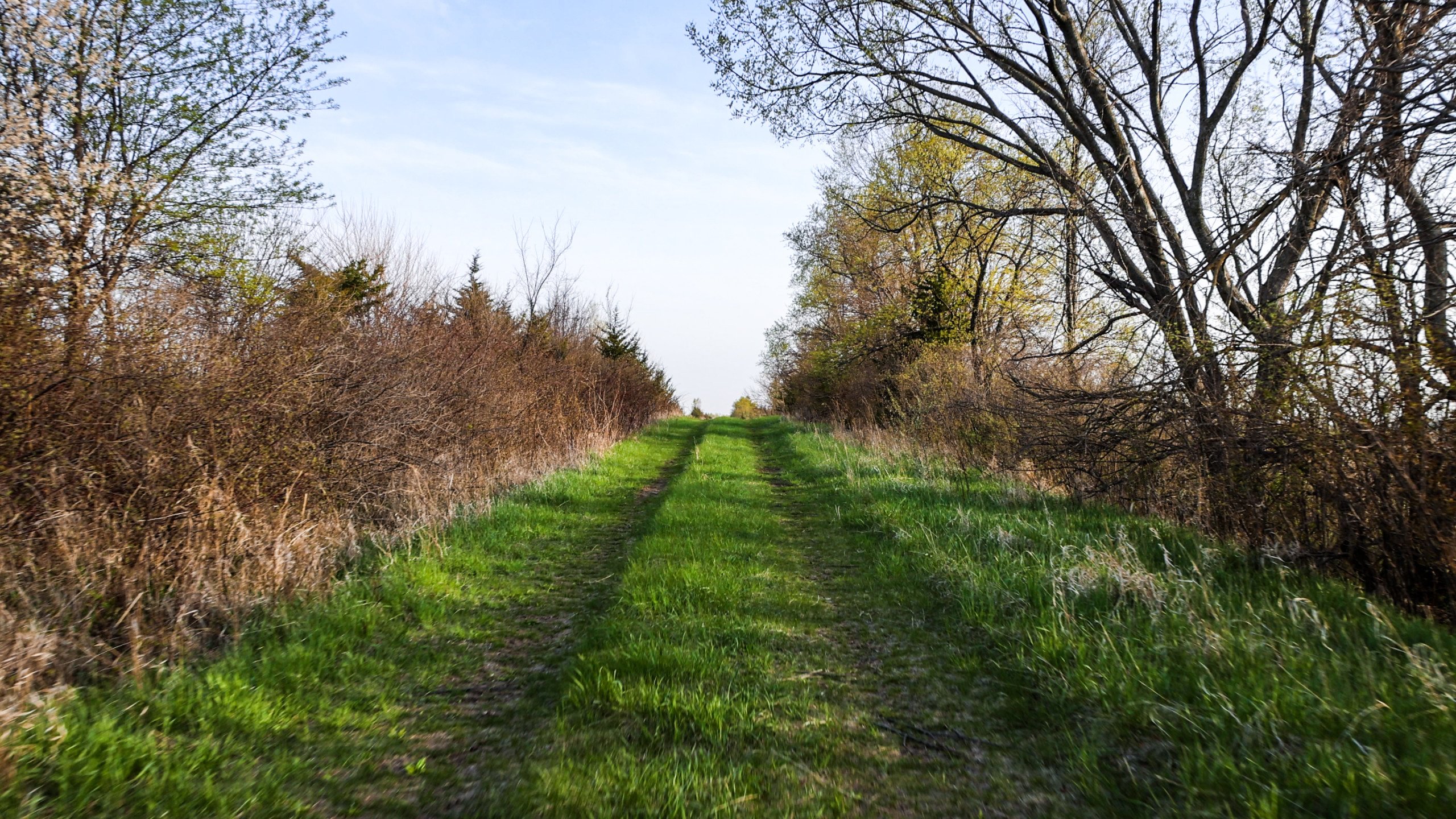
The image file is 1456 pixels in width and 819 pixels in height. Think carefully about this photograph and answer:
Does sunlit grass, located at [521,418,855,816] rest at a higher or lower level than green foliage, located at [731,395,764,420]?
lower

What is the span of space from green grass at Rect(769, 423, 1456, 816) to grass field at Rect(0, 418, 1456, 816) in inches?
0.6

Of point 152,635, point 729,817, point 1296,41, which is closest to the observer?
point 729,817

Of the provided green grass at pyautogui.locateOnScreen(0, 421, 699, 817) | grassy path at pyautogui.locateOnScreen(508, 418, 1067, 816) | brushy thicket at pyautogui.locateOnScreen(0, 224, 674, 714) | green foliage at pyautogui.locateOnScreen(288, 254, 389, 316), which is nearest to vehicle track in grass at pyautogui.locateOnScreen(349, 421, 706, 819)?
green grass at pyautogui.locateOnScreen(0, 421, 699, 817)

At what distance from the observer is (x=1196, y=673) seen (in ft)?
11.5

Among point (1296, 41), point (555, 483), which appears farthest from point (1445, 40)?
point (555, 483)

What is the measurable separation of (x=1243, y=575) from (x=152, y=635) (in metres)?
7.14

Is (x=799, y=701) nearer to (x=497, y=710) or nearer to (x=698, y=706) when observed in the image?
(x=698, y=706)

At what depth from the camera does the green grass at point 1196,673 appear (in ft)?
8.78

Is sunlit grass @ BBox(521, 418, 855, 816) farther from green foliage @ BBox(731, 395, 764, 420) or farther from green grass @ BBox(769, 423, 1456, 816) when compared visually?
green foliage @ BBox(731, 395, 764, 420)

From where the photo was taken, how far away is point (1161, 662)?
3746 millimetres

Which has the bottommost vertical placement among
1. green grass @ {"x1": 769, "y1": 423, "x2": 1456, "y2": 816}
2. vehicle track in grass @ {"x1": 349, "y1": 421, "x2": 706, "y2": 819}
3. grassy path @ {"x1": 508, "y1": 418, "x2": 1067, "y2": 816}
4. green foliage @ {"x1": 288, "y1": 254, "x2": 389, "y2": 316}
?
vehicle track in grass @ {"x1": 349, "y1": 421, "x2": 706, "y2": 819}

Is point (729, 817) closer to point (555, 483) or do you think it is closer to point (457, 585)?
point (457, 585)

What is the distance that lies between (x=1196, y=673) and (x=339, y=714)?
4364 millimetres

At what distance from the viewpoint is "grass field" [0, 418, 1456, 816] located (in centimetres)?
289
